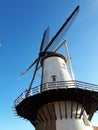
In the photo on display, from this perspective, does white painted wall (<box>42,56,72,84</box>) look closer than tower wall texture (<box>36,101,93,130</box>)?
No

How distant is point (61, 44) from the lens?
24672 mm

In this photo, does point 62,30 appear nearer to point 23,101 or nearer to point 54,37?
point 54,37

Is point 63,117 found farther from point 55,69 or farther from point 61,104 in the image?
point 55,69

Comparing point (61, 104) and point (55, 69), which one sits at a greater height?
point (55, 69)

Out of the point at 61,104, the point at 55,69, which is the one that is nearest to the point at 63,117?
the point at 61,104

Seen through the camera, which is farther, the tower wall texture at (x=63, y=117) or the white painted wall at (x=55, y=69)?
the white painted wall at (x=55, y=69)

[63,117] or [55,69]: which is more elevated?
[55,69]

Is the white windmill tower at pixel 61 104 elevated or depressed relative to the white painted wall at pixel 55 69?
depressed

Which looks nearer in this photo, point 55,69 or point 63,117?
point 63,117

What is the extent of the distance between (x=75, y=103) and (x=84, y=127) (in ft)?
7.54

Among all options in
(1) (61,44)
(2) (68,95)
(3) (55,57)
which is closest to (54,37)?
(1) (61,44)

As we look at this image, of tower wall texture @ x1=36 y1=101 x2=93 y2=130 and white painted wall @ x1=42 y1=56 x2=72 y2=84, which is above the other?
white painted wall @ x1=42 y1=56 x2=72 y2=84

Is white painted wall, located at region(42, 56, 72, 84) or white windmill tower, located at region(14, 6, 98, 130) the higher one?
white painted wall, located at region(42, 56, 72, 84)

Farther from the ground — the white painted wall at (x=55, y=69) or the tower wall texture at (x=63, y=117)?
the white painted wall at (x=55, y=69)
